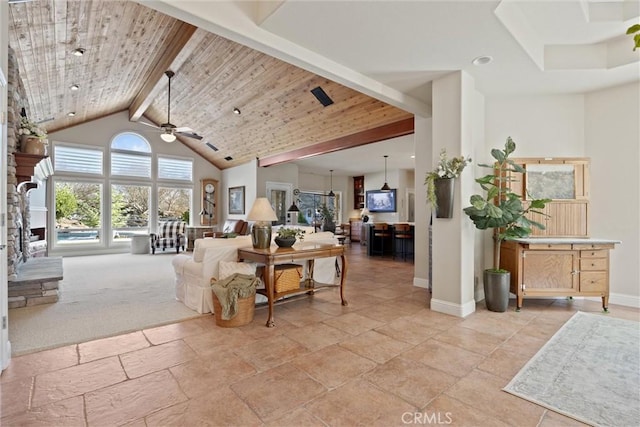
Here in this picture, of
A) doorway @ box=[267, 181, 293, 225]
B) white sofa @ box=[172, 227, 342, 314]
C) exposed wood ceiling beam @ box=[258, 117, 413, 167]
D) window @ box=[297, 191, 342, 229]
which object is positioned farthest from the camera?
window @ box=[297, 191, 342, 229]

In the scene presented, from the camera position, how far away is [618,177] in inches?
158

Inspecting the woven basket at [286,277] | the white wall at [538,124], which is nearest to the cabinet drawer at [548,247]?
the white wall at [538,124]

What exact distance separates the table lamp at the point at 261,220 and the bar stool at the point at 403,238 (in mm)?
4745

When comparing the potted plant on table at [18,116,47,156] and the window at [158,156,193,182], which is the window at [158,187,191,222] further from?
the potted plant on table at [18,116,47,156]

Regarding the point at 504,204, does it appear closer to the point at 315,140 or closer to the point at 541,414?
the point at 541,414

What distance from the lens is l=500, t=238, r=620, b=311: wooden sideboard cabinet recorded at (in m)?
3.65

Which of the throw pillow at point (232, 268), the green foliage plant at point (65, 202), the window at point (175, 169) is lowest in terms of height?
the throw pillow at point (232, 268)

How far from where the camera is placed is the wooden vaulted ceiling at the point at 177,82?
3945 mm

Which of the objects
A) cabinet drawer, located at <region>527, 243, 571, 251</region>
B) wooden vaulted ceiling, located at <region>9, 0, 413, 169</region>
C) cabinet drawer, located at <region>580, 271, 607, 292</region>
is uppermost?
wooden vaulted ceiling, located at <region>9, 0, 413, 169</region>

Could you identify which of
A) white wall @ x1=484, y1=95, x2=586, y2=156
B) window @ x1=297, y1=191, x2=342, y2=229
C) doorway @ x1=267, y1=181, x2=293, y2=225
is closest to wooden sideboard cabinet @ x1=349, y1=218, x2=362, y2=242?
window @ x1=297, y1=191, x2=342, y2=229

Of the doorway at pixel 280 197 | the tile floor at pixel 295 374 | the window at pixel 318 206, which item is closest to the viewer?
the tile floor at pixel 295 374

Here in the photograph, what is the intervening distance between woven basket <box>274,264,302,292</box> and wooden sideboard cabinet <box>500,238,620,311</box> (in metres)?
2.68

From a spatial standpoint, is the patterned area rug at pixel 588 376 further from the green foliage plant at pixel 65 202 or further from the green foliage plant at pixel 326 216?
the green foliage plant at pixel 65 202

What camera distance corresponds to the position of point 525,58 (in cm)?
321
